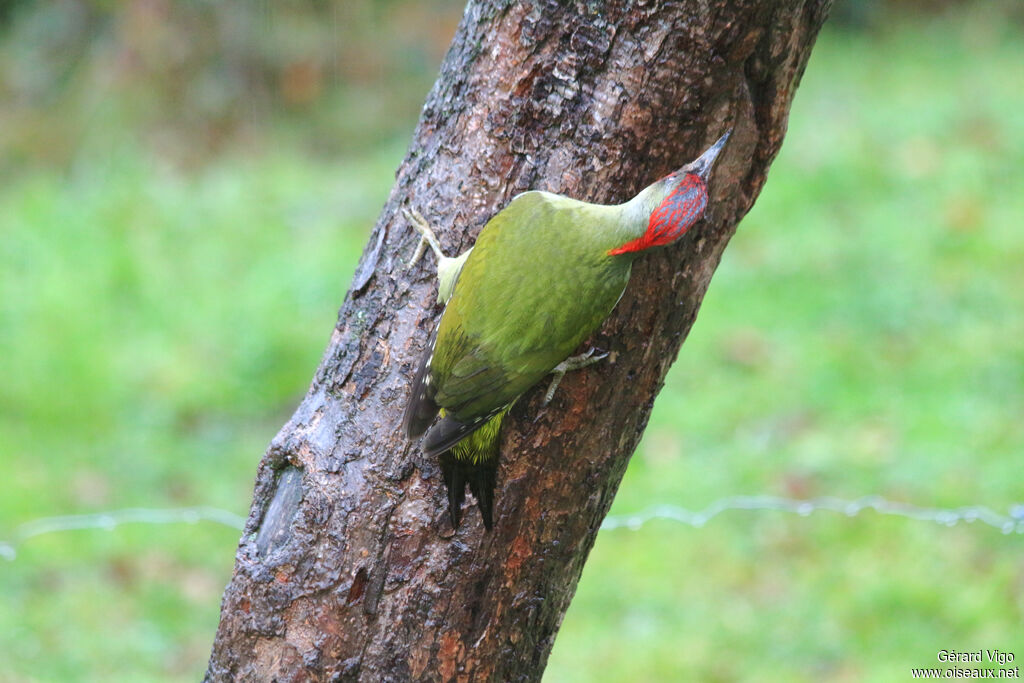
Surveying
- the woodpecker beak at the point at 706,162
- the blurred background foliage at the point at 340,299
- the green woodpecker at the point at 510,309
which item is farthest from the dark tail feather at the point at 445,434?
the blurred background foliage at the point at 340,299

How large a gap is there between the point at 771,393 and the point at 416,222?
3261 millimetres

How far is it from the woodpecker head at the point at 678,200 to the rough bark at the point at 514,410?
55mm

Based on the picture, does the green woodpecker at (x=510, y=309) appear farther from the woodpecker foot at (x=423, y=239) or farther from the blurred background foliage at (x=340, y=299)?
the blurred background foliage at (x=340, y=299)

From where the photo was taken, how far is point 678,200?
2.28 meters

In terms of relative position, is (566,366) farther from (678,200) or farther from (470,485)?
(678,200)

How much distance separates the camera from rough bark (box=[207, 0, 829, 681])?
7.75 ft

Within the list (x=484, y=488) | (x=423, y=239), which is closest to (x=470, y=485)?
(x=484, y=488)

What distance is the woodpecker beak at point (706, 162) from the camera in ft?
7.64

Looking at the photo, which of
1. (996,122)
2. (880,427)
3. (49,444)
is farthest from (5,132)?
(996,122)

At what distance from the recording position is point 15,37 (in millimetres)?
8172

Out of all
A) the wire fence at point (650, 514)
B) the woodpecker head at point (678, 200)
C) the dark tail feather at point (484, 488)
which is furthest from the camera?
the wire fence at point (650, 514)

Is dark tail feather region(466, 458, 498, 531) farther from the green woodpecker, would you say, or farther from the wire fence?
the wire fence

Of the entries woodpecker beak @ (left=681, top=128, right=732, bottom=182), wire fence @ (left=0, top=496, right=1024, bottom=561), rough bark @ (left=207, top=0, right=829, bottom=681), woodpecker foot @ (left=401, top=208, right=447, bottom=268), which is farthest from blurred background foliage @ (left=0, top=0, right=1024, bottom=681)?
woodpecker beak @ (left=681, top=128, right=732, bottom=182)

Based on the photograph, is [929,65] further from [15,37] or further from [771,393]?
[15,37]
